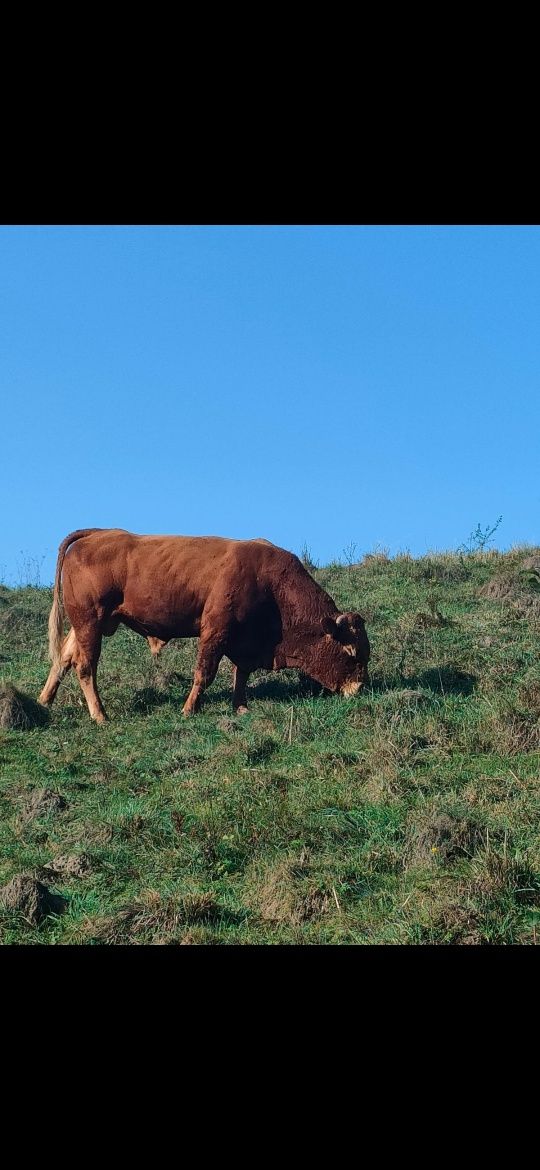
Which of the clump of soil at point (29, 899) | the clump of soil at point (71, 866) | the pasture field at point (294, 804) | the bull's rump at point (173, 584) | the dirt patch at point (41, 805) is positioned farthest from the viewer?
the bull's rump at point (173, 584)

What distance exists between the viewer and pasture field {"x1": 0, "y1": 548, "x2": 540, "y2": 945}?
6.45 metres

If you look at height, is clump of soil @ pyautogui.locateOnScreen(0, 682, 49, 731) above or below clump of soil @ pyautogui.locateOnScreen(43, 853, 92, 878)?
above

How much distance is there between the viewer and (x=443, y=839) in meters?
7.34

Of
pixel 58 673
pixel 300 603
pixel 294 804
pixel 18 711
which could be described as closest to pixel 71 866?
pixel 294 804

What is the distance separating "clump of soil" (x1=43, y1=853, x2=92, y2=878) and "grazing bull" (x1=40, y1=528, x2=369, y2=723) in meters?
5.45

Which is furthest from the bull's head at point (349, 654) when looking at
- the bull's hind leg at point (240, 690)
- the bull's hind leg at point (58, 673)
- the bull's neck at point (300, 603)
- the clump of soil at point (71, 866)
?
the clump of soil at point (71, 866)

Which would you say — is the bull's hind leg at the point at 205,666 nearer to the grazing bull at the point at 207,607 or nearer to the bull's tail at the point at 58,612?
the grazing bull at the point at 207,607

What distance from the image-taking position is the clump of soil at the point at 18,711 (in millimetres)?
11719

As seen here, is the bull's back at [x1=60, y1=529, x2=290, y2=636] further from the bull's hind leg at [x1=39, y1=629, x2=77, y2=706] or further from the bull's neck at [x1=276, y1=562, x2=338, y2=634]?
the bull's hind leg at [x1=39, y1=629, x2=77, y2=706]

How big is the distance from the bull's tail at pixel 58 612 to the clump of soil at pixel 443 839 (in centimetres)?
719

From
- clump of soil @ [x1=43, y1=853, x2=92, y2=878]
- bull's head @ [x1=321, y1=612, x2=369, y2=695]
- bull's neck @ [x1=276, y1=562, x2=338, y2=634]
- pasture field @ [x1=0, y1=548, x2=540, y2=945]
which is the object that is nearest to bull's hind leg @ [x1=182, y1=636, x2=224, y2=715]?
pasture field @ [x1=0, y1=548, x2=540, y2=945]

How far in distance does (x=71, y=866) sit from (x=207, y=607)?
6203 millimetres
